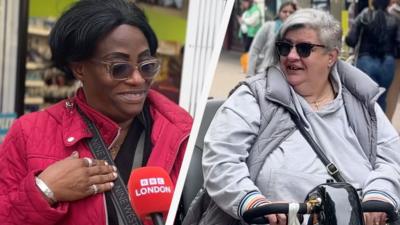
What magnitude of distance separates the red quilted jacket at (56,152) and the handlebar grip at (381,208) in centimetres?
53

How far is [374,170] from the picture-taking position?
1951mm

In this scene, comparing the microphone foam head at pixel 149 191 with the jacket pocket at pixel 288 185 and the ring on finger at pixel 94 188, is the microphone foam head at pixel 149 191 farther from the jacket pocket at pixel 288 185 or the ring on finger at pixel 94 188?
the jacket pocket at pixel 288 185

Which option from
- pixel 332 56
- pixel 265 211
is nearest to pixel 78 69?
pixel 265 211

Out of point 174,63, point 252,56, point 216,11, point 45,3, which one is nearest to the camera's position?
point 216,11

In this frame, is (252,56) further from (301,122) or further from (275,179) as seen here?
(275,179)

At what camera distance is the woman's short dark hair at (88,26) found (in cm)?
166

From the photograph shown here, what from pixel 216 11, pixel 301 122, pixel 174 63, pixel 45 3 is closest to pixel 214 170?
pixel 301 122

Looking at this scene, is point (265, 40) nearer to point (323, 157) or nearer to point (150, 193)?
point (323, 157)

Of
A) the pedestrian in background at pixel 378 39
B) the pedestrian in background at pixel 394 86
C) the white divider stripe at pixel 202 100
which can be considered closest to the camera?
the white divider stripe at pixel 202 100

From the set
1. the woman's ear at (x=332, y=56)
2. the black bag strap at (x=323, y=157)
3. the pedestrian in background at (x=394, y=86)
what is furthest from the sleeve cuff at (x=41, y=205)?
the pedestrian in background at (x=394, y=86)

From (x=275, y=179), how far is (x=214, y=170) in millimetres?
168

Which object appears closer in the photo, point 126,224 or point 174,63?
point 126,224

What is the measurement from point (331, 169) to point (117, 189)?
603mm

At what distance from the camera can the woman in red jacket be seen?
1626mm
